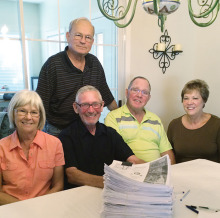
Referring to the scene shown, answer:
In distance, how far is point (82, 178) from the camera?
1324 millimetres

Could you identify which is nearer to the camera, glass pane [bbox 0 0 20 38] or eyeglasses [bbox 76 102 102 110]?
eyeglasses [bbox 76 102 102 110]

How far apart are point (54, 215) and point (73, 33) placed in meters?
1.27

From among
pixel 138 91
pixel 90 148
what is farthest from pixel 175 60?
pixel 90 148

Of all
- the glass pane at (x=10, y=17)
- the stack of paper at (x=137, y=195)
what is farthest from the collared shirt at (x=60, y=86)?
→ the stack of paper at (x=137, y=195)

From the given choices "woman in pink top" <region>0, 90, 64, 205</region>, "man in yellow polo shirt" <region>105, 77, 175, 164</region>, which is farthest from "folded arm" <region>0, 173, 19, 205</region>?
"man in yellow polo shirt" <region>105, 77, 175, 164</region>

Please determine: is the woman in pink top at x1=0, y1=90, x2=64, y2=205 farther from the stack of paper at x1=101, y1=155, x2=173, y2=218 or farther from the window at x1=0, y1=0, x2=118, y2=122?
the window at x1=0, y1=0, x2=118, y2=122

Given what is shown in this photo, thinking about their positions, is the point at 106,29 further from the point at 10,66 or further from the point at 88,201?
the point at 88,201

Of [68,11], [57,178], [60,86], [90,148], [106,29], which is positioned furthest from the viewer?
[106,29]

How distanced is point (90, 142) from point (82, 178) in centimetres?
27

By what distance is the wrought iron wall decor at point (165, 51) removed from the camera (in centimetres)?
268

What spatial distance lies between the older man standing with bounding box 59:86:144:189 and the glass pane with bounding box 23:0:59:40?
2.82ft

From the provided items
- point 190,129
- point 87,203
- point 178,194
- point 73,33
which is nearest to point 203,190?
point 178,194

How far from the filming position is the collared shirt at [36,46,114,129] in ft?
5.73

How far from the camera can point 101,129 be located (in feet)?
5.19
